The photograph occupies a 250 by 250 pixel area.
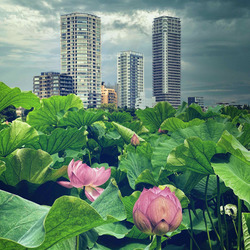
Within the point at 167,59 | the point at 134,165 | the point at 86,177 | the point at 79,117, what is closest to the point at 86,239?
the point at 86,177

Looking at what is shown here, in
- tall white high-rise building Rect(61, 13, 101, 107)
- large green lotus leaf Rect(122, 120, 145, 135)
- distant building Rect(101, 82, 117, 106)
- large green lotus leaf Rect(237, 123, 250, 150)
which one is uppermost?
tall white high-rise building Rect(61, 13, 101, 107)

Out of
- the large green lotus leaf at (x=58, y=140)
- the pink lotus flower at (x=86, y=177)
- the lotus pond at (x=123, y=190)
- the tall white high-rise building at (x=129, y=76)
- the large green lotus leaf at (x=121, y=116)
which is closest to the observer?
the lotus pond at (x=123, y=190)

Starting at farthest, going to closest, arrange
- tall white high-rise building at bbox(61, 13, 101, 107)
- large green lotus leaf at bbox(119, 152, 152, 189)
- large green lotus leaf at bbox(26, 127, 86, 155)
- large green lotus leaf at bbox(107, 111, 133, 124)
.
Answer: tall white high-rise building at bbox(61, 13, 101, 107)
large green lotus leaf at bbox(107, 111, 133, 124)
large green lotus leaf at bbox(26, 127, 86, 155)
large green lotus leaf at bbox(119, 152, 152, 189)

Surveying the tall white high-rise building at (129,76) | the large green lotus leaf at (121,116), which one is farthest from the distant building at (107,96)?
the large green lotus leaf at (121,116)

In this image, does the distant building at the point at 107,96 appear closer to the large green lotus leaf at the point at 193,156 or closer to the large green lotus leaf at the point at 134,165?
the large green lotus leaf at the point at 134,165

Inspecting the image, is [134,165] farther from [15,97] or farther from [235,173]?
[15,97]

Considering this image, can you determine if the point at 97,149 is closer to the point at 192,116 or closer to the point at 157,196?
the point at 192,116

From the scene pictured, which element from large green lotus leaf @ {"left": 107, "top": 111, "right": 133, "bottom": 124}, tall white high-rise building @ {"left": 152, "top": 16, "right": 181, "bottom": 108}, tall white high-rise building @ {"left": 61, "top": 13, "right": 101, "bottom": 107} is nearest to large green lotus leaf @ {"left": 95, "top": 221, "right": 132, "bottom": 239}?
large green lotus leaf @ {"left": 107, "top": 111, "right": 133, "bottom": 124}

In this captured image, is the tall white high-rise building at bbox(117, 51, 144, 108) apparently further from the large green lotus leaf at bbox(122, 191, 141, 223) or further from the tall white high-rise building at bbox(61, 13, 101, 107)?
the large green lotus leaf at bbox(122, 191, 141, 223)
